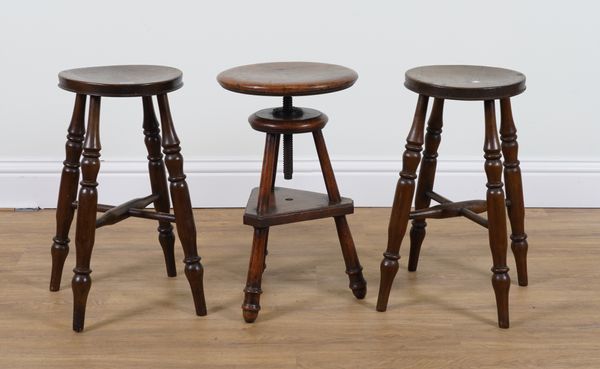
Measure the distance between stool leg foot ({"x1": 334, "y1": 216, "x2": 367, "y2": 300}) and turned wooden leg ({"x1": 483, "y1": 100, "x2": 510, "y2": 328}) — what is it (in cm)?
42

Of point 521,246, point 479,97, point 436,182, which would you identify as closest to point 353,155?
point 436,182

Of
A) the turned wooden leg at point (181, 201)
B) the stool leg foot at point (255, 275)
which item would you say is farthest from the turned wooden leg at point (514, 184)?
the turned wooden leg at point (181, 201)

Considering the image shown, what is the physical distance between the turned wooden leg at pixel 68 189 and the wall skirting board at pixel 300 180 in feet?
2.74

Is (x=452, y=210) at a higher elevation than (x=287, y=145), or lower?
lower

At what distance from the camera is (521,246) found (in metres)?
2.96

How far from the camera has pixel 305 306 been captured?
113 inches

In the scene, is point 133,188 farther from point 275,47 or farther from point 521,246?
point 521,246

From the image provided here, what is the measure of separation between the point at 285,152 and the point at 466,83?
1.94 feet

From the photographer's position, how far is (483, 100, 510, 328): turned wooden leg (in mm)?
2643

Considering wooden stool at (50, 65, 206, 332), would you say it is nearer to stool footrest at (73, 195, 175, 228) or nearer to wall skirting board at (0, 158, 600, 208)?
stool footrest at (73, 195, 175, 228)

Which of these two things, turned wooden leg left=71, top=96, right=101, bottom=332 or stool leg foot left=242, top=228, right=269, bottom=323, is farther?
stool leg foot left=242, top=228, right=269, bottom=323

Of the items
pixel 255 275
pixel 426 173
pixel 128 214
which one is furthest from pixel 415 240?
pixel 128 214

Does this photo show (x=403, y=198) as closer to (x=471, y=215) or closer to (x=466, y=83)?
(x=471, y=215)

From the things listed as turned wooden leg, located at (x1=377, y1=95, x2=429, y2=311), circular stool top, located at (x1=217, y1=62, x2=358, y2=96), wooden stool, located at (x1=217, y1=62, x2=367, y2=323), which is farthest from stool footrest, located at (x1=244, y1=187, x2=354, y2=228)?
circular stool top, located at (x1=217, y1=62, x2=358, y2=96)
